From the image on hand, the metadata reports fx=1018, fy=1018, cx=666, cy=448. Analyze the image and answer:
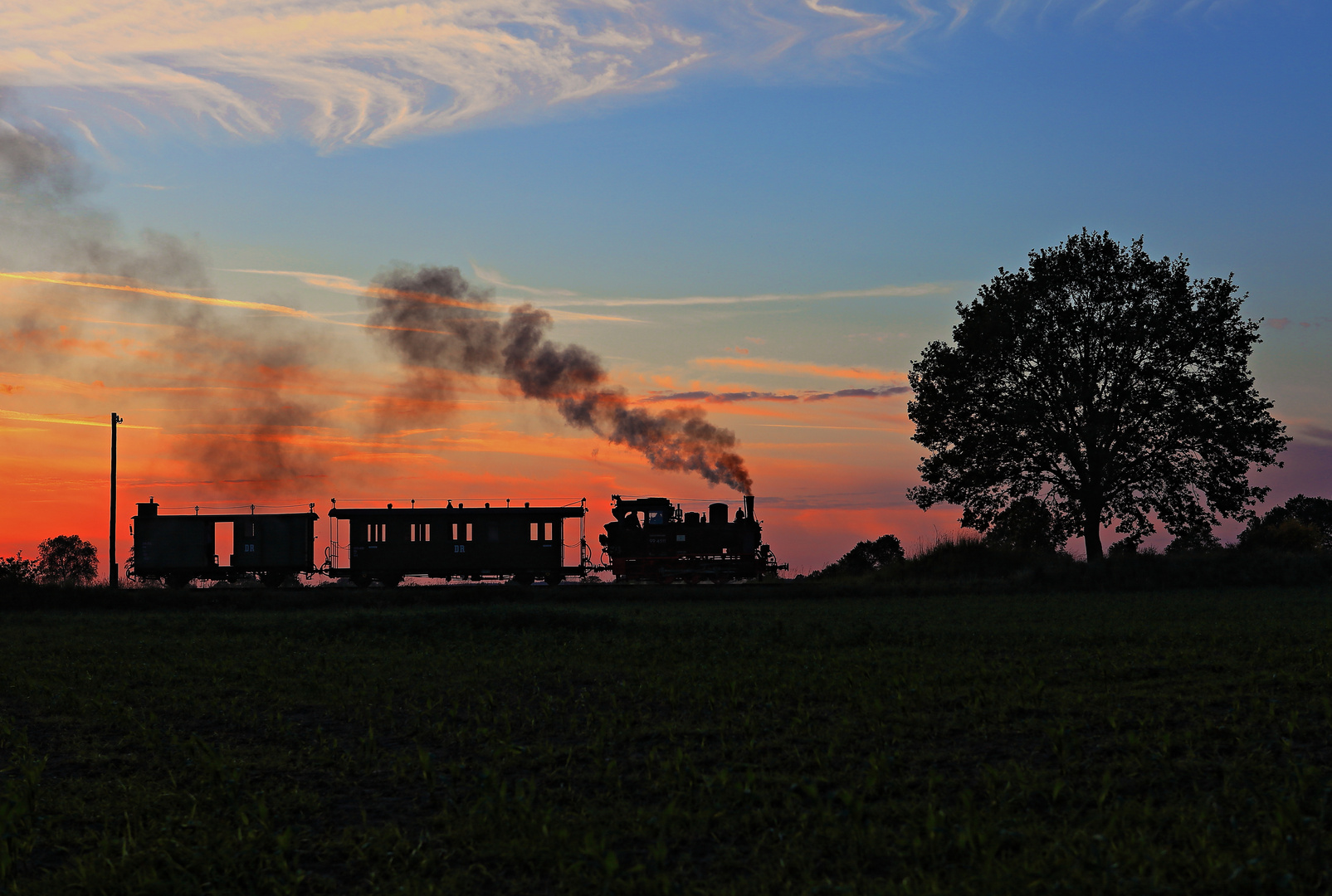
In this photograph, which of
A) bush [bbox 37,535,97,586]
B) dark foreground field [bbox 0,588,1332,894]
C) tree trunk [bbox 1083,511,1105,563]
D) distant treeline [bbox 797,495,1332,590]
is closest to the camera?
dark foreground field [bbox 0,588,1332,894]

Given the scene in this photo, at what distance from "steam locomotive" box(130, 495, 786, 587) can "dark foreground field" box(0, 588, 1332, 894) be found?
80.8ft

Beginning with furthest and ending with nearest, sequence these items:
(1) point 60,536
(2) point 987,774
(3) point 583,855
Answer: (1) point 60,536
(2) point 987,774
(3) point 583,855

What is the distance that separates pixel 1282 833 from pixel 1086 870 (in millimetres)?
1550

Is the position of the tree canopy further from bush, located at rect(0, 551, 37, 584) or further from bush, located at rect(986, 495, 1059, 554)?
bush, located at rect(0, 551, 37, 584)

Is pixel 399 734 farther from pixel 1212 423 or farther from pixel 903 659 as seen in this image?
pixel 1212 423

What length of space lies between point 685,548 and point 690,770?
34.9 m

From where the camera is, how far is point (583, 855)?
7348mm

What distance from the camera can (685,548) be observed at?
4425 centimetres

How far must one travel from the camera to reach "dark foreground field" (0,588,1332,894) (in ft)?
23.6

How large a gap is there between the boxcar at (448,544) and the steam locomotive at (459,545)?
0.12 ft

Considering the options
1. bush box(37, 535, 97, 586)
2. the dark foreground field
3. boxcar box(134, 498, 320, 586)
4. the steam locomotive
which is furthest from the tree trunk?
bush box(37, 535, 97, 586)

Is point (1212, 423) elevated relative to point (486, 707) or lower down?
elevated

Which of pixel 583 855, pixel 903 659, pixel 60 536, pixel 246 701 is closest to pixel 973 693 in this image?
pixel 903 659

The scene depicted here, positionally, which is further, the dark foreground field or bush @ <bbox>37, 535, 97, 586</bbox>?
bush @ <bbox>37, 535, 97, 586</bbox>
